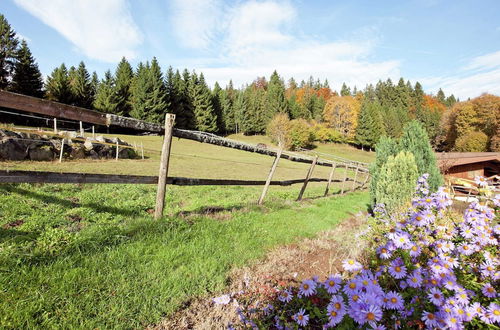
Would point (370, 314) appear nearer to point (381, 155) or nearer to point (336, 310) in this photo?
point (336, 310)

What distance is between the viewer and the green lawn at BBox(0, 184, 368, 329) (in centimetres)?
203

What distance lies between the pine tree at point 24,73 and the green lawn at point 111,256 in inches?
1624

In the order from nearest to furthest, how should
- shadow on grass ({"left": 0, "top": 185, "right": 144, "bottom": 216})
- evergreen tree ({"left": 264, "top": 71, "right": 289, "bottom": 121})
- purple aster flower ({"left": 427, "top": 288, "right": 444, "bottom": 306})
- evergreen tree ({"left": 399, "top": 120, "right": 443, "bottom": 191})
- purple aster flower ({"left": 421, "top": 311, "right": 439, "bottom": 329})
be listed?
purple aster flower ({"left": 421, "top": 311, "right": 439, "bottom": 329})
purple aster flower ({"left": 427, "top": 288, "right": 444, "bottom": 306})
shadow on grass ({"left": 0, "top": 185, "right": 144, "bottom": 216})
evergreen tree ({"left": 399, "top": 120, "right": 443, "bottom": 191})
evergreen tree ({"left": 264, "top": 71, "right": 289, "bottom": 121})

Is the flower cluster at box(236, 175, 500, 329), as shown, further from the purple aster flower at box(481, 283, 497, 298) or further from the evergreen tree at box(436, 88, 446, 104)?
the evergreen tree at box(436, 88, 446, 104)

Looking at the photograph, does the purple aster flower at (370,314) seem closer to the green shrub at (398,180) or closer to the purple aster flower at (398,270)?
the purple aster flower at (398,270)

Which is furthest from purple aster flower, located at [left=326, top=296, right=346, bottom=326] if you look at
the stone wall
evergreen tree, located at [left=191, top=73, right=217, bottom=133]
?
evergreen tree, located at [left=191, top=73, right=217, bottom=133]

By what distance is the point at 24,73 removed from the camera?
34750 millimetres

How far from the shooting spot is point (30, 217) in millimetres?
4242

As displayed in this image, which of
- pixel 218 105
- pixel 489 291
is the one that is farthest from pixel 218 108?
pixel 489 291

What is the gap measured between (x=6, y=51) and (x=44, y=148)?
35559 millimetres

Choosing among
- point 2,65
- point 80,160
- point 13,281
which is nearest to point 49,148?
point 80,160

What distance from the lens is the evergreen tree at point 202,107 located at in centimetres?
5688

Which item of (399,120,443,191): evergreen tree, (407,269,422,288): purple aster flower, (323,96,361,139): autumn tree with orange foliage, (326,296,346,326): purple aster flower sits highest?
(323,96,361,139): autumn tree with orange foliage

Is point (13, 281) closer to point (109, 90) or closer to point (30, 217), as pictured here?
point (30, 217)
